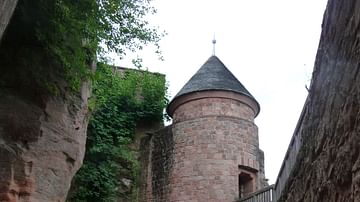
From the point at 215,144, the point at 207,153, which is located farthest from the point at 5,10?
the point at 215,144

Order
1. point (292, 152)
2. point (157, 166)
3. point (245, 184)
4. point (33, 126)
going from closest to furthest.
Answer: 1. point (292, 152)
2. point (33, 126)
3. point (245, 184)
4. point (157, 166)

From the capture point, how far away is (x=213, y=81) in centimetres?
1744

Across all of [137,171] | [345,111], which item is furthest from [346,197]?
[137,171]

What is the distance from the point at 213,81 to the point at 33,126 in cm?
1003

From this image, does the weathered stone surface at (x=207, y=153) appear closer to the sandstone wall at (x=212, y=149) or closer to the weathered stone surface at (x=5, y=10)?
the sandstone wall at (x=212, y=149)

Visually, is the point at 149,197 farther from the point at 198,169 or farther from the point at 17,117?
the point at 17,117

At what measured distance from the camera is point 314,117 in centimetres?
462

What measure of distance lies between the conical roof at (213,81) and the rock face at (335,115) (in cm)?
1195

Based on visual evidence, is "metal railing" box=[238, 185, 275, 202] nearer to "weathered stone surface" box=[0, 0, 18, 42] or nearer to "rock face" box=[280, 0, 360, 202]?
"rock face" box=[280, 0, 360, 202]

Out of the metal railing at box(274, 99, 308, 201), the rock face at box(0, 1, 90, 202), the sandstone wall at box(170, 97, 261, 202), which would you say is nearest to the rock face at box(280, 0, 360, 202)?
the metal railing at box(274, 99, 308, 201)

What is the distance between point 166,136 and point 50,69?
30.4ft

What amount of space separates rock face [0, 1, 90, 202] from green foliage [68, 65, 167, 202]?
19.6 feet

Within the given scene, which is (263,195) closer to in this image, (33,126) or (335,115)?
(33,126)

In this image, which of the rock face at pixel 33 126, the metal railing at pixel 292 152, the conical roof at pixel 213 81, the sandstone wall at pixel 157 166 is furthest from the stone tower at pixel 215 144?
the metal railing at pixel 292 152
